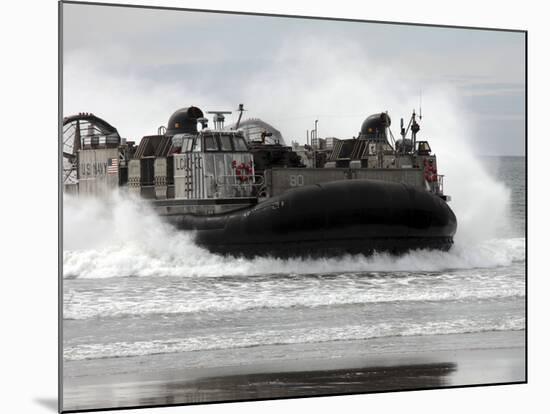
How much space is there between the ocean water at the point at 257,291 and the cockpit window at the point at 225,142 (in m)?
0.88

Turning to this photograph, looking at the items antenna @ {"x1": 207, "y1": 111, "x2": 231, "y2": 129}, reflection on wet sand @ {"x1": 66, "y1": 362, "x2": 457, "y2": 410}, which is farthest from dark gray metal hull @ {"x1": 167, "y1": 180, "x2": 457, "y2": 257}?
reflection on wet sand @ {"x1": 66, "y1": 362, "x2": 457, "y2": 410}

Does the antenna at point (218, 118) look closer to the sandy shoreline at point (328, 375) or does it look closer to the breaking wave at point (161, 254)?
the breaking wave at point (161, 254)

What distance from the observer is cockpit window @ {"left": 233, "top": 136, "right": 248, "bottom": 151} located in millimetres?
9616

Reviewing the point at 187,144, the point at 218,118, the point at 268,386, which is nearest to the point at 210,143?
the point at 187,144

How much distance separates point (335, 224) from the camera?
1066 centimetres

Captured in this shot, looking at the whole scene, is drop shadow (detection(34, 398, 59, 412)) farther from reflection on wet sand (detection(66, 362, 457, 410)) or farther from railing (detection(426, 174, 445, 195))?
railing (detection(426, 174, 445, 195))

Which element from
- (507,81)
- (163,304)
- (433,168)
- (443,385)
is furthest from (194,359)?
(507,81)

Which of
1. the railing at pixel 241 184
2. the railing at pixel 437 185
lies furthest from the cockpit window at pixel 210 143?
the railing at pixel 437 185

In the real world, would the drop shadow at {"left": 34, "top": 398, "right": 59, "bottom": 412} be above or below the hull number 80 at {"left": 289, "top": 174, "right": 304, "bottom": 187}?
below

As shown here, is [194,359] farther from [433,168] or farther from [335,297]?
[433,168]

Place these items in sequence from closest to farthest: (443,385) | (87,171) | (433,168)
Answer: (87,171)
(443,385)
(433,168)

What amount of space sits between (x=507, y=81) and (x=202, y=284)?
Answer: 3.51 meters

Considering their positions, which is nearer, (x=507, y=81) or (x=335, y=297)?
(x=335, y=297)

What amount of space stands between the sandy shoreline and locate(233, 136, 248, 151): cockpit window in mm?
1834
